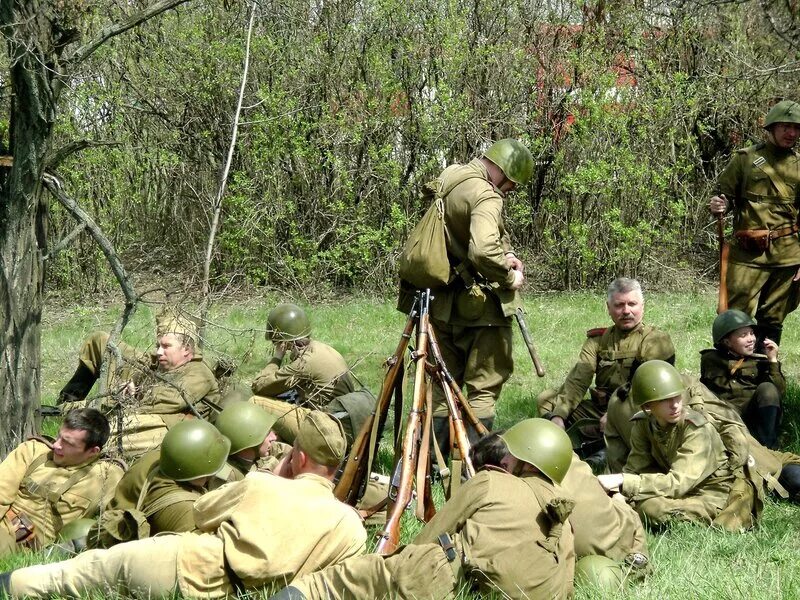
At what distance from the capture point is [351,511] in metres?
5.14

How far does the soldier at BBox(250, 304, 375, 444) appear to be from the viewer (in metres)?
8.08

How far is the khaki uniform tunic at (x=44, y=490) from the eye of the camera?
253 inches

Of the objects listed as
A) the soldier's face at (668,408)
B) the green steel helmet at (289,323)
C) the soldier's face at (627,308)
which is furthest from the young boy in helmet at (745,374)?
the green steel helmet at (289,323)

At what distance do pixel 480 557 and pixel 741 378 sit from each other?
12.7 feet

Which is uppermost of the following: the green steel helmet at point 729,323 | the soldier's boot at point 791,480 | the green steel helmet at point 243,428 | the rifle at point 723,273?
the rifle at point 723,273

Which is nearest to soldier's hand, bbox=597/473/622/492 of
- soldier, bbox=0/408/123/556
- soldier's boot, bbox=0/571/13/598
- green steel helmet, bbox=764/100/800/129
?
soldier, bbox=0/408/123/556

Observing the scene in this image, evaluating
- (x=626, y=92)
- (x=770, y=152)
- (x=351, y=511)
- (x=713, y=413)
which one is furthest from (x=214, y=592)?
(x=626, y=92)

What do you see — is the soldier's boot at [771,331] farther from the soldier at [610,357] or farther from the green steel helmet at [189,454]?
the green steel helmet at [189,454]

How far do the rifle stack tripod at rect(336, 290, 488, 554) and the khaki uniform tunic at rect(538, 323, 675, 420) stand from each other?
1946mm

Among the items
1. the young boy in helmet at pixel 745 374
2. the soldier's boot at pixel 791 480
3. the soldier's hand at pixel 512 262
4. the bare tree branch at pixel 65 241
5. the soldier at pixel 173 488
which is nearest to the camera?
the soldier at pixel 173 488

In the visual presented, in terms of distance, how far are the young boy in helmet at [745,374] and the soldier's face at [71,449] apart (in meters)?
4.45

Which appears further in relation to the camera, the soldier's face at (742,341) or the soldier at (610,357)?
the soldier at (610,357)

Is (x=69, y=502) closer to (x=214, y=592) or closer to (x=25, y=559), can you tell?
(x=25, y=559)

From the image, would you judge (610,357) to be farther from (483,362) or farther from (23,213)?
(23,213)
